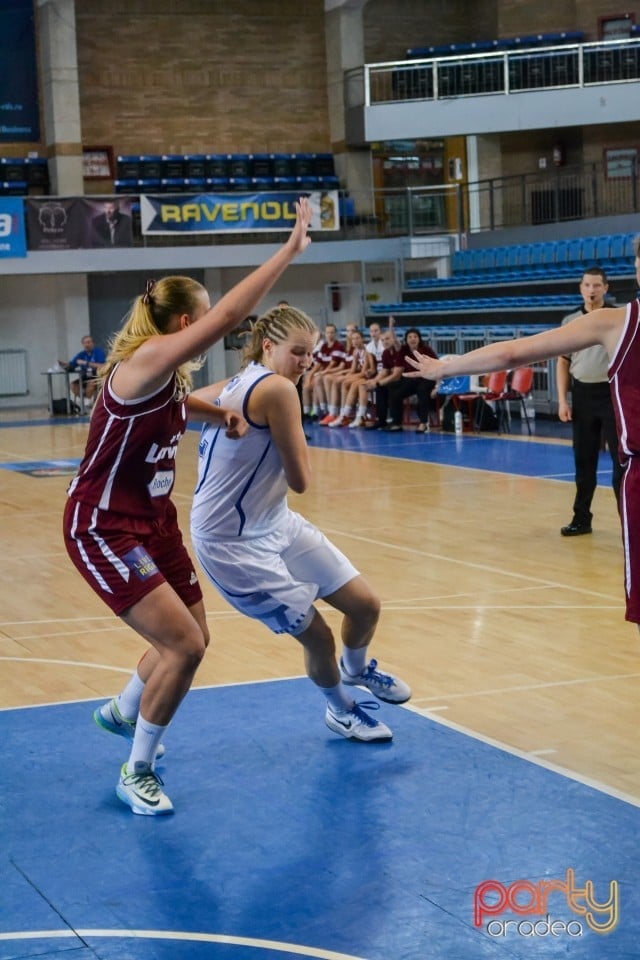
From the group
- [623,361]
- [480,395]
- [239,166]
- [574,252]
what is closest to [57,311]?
[239,166]

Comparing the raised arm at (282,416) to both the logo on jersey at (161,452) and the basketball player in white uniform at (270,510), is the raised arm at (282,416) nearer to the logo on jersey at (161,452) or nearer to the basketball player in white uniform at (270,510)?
the basketball player in white uniform at (270,510)

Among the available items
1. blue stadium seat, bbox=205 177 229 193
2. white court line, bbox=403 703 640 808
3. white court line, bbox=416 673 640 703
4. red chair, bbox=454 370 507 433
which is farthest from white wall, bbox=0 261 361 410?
white court line, bbox=403 703 640 808

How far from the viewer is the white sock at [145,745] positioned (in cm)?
459

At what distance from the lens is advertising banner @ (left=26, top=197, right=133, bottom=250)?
2564 centimetres

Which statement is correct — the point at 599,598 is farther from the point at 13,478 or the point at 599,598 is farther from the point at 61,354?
the point at 61,354

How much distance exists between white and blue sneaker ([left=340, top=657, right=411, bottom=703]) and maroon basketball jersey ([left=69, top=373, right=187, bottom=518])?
48.7 inches

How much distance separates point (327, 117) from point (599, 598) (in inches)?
966

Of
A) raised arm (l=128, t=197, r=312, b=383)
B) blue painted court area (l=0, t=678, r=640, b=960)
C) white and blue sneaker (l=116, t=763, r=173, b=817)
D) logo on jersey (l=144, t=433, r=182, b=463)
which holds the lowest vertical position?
blue painted court area (l=0, t=678, r=640, b=960)

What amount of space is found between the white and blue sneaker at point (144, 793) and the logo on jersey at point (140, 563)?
2.16ft

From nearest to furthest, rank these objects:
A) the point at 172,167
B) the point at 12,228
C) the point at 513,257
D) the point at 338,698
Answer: the point at 338,698 → the point at 513,257 → the point at 12,228 → the point at 172,167

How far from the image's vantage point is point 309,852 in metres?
4.18

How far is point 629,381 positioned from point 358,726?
208 cm

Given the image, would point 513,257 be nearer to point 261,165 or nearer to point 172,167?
point 261,165

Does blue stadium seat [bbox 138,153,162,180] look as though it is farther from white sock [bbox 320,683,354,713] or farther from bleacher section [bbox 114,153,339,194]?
white sock [bbox 320,683,354,713]
